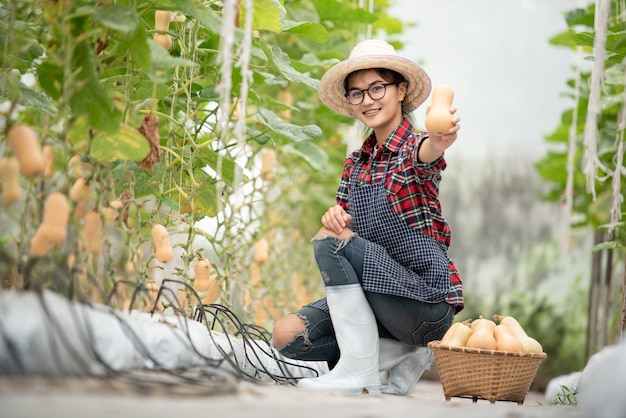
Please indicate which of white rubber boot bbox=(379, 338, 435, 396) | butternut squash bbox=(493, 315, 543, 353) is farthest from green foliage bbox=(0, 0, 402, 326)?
butternut squash bbox=(493, 315, 543, 353)

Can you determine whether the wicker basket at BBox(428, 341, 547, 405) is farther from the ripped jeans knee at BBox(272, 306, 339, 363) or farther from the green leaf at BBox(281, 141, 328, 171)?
the green leaf at BBox(281, 141, 328, 171)

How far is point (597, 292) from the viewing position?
13.1ft

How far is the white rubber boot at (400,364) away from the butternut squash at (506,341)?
268mm

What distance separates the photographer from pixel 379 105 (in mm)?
2133

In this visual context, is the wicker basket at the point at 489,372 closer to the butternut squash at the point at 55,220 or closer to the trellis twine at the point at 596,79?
the trellis twine at the point at 596,79

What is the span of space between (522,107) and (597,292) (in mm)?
3437

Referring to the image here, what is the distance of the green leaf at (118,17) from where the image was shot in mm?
1495

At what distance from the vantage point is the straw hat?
2.12m

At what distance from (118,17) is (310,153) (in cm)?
175

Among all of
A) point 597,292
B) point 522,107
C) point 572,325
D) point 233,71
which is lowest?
point 572,325

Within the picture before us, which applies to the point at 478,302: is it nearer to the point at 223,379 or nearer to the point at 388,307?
the point at 388,307

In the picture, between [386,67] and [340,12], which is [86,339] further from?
[340,12]

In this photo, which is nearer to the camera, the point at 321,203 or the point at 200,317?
the point at 200,317

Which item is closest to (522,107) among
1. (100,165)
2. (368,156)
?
(368,156)
